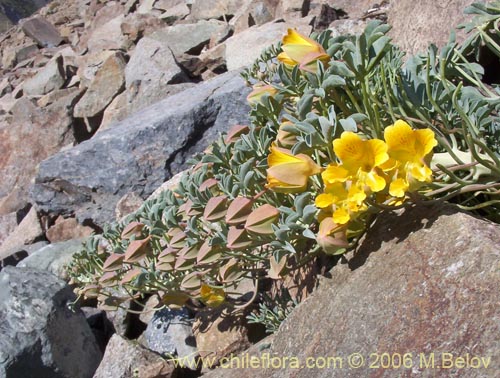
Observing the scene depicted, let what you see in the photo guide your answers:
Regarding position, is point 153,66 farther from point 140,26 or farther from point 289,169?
point 289,169

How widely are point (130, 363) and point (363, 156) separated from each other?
166 cm

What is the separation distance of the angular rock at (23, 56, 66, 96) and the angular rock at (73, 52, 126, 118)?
81.0 inches

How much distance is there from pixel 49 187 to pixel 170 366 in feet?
7.60

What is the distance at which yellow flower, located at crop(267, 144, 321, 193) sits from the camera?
1.72 metres

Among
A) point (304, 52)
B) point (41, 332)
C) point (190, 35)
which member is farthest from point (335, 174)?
point (190, 35)

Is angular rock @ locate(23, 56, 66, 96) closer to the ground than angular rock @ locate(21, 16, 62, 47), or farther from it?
farther from it

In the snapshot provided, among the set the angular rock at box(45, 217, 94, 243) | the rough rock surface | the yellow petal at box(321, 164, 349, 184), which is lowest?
the angular rock at box(45, 217, 94, 243)

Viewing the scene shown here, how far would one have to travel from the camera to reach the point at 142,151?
4.36 meters

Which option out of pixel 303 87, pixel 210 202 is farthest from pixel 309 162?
pixel 210 202

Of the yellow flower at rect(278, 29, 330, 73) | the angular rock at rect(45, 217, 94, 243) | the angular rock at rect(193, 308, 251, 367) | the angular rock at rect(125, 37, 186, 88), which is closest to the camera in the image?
the yellow flower at rect(278, 29, 330, 73)

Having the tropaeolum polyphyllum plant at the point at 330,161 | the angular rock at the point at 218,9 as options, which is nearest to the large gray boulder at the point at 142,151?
the tropaeolum polyphyllum plant at the point at 330,161

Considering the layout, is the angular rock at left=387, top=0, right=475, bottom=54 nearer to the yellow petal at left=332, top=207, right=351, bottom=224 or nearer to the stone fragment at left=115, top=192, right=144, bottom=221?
the yellow petal at left=332, top=207, right=351, bottom=224

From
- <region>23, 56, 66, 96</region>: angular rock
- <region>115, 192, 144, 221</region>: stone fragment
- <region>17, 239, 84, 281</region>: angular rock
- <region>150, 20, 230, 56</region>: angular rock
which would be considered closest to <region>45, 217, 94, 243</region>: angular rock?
<region>17, 239, 84, 281</region>: angular rock

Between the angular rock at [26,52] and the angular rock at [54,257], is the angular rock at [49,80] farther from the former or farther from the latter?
the angular rock at [54,257]
